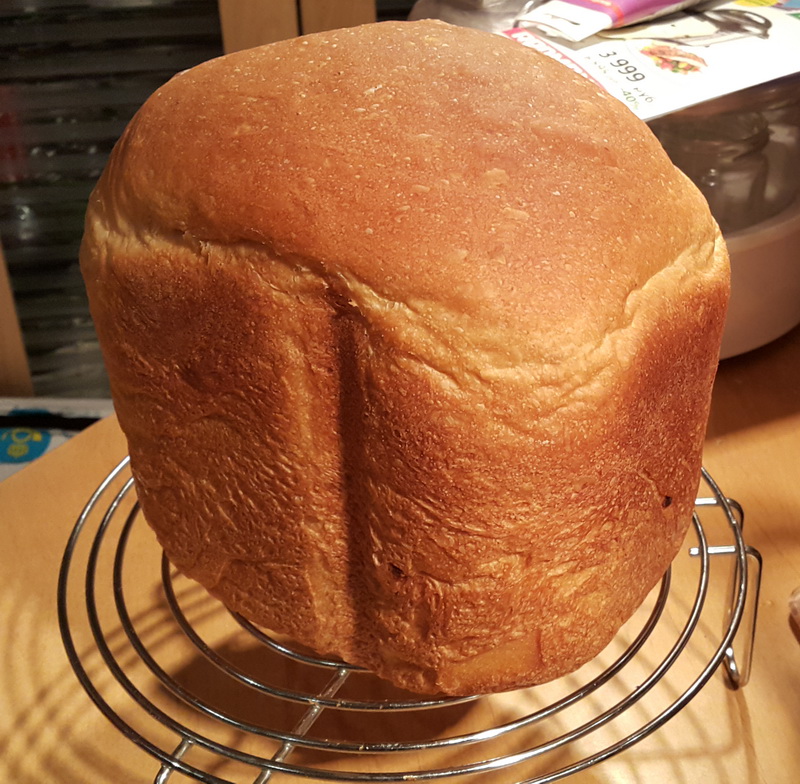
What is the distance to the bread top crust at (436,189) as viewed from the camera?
0.50 metres

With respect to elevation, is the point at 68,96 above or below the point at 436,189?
below

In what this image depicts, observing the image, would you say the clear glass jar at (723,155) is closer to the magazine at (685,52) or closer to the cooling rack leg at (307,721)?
the magazine at (685,52)

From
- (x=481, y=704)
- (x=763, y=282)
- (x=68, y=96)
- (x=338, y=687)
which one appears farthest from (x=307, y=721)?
(x=68, y=96)

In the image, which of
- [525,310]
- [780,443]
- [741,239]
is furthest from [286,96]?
[780,443]

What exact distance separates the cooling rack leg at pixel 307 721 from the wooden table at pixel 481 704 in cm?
4

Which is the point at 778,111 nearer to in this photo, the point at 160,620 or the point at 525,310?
the point at 525,310

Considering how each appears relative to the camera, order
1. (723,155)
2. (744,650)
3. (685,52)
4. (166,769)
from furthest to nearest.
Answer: (723,155), (685,52), (744,650), (166,769)

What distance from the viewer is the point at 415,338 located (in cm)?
50

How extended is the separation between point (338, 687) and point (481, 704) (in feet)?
0.44

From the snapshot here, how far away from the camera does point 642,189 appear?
0.55 metres

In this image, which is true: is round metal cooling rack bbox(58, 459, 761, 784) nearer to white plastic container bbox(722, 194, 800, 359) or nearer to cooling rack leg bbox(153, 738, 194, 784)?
cooling rack leg bbox(153, 738, 194, 784)

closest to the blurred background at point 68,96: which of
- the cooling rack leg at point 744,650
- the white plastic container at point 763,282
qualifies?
the white plastic container at point 763,282

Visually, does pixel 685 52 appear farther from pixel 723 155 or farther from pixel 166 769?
pixel 166 769

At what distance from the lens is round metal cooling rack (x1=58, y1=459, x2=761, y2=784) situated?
68 cm
